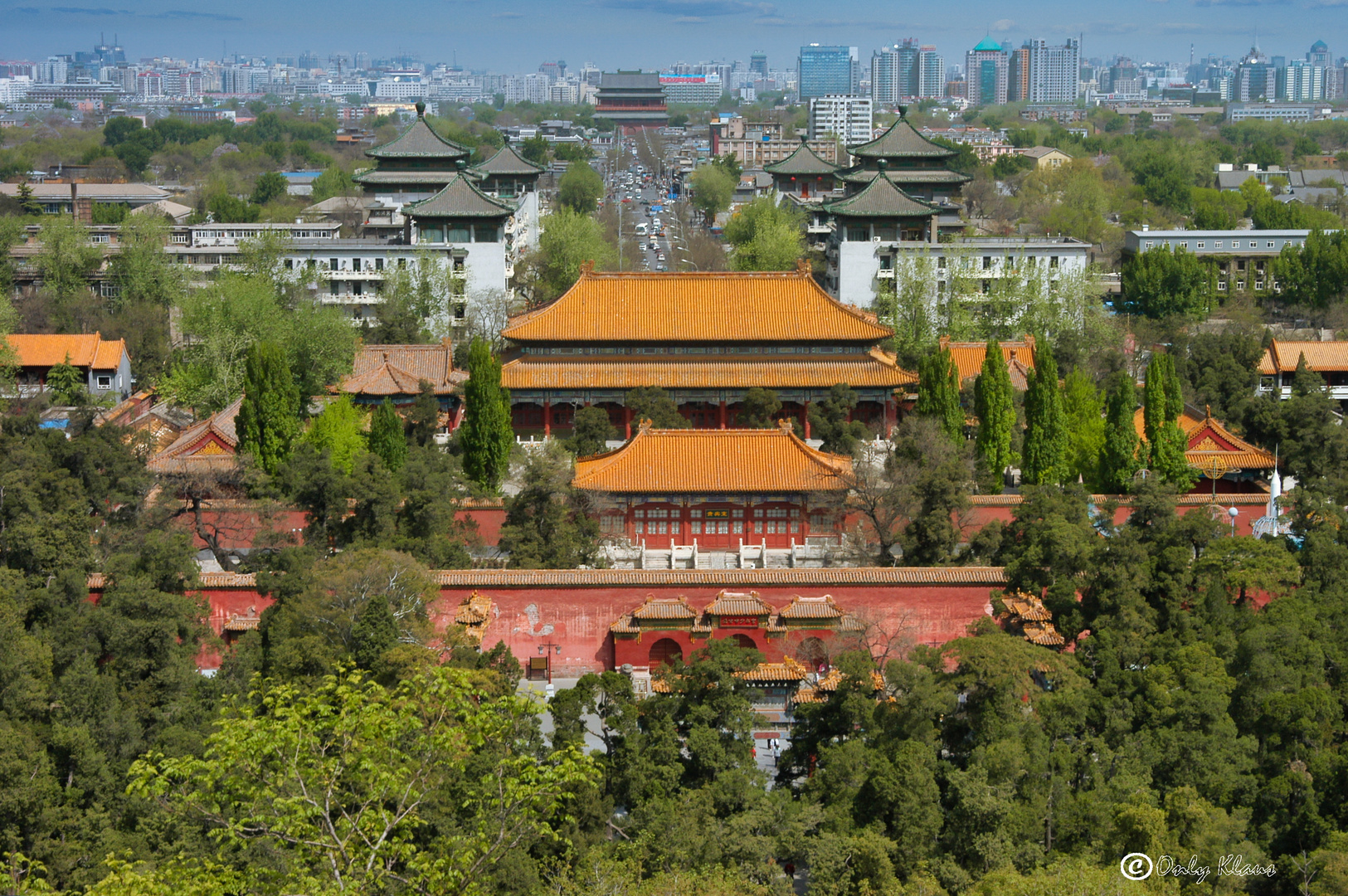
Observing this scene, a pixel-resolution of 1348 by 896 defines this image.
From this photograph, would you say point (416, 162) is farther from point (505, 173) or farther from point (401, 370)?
point (401, 370)

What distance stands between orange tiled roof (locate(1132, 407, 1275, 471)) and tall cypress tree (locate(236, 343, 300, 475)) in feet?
59.7

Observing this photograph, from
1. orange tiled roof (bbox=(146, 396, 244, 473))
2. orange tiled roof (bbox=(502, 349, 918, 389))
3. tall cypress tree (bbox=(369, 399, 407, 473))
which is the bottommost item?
orange tiled roof (bbox=(146, 396, 244, 473))

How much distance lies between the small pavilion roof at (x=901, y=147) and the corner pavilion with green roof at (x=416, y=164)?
15262 millimetres

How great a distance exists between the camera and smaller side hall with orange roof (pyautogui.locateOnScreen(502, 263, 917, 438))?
4050cm

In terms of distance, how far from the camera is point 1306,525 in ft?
97.8

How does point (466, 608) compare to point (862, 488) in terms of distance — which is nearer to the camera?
point (466, 608)

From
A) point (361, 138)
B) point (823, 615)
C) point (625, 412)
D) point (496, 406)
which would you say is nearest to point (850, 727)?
point (823, 615)

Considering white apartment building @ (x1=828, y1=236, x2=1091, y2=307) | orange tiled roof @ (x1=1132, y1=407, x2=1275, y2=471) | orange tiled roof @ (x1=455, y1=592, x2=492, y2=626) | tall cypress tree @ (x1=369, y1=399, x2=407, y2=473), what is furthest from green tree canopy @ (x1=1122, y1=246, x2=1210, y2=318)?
orange tiled roof @ (x1=455, y1=592, x2=492, y2=626)

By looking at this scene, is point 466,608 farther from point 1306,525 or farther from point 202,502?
point 1306,525

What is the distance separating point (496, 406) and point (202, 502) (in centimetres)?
635

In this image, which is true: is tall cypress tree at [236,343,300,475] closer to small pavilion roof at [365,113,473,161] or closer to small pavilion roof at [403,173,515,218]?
small pavilion roof at [403,173,515,218]

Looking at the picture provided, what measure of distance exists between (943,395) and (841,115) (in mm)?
134017

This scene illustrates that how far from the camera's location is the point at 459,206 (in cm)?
5400

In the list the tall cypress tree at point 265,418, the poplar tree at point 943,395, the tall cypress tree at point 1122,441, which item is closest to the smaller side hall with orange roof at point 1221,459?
the tall cypress tree at point 1122,441
